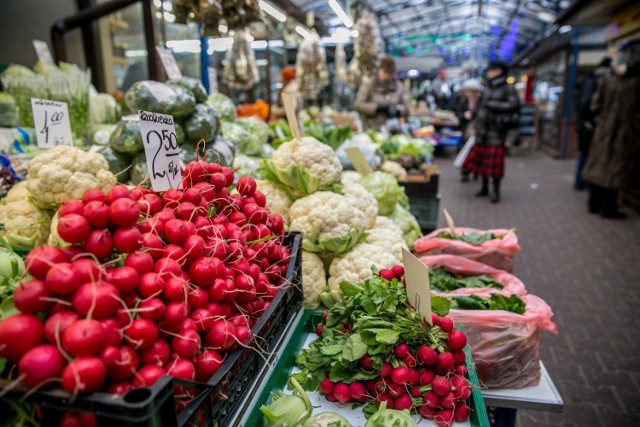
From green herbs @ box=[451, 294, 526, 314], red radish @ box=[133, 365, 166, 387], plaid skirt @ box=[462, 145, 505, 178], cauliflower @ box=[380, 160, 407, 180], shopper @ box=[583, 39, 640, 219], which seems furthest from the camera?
plaid skirt @ box=[462, 145, 505, 178]

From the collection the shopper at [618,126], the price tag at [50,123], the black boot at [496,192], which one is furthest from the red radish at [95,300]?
the black boot at [496,192]

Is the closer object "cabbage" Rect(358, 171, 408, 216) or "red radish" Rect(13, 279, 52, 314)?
"red radish" Rect(13, 279, 52, 314)

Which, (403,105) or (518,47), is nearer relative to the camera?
(403,105)

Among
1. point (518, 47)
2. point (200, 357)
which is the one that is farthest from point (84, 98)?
point (518, 47)

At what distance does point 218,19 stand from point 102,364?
2628 mm

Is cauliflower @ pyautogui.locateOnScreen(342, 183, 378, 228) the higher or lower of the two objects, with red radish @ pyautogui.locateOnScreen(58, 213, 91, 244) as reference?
lower

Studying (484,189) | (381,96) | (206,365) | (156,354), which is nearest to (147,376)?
(156,354)

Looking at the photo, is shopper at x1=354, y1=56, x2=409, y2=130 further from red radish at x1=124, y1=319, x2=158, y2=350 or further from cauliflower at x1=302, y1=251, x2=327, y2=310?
red radish at x1=124, y1=319, x2=158, y2=350

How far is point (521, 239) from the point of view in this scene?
5.42 metres

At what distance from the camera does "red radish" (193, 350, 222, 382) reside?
0.95 metres

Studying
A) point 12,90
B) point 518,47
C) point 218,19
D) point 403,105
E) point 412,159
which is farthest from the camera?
point 518,47

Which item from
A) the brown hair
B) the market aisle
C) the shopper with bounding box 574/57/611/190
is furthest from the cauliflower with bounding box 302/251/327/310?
the shopper with bounding box 574/57/611/190

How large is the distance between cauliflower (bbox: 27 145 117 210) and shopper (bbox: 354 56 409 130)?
5.58m

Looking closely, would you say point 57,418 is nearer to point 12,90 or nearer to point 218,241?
point 218,241
